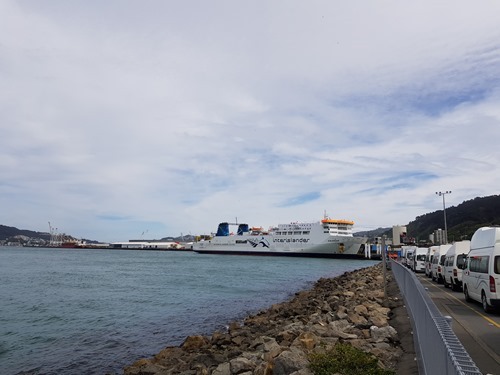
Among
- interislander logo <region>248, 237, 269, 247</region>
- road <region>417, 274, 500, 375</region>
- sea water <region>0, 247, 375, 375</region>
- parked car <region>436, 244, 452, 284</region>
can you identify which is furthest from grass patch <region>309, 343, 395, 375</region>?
interislander logo <region>248, 237, 269, 247</region>

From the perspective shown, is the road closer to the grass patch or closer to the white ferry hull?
the grass patch

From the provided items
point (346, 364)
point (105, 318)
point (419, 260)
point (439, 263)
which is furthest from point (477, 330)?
point (419, 260)

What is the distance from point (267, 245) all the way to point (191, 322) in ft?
309

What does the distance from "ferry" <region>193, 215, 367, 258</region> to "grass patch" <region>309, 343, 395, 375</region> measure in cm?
9788

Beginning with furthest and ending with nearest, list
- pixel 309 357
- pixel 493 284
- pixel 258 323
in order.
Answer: pixel 258 323
pixel 493 284
pixel 309 357

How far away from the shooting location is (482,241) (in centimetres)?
1484

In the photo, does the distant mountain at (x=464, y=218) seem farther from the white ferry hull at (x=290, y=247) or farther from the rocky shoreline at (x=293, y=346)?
the rocky shoreline at (x=293, y=346)

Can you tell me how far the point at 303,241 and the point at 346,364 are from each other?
102092 millimetres

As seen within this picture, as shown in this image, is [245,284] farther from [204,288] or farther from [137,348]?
[137,348]

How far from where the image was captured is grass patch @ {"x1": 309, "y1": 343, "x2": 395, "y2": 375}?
6977mm

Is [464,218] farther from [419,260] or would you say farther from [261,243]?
[419,260]

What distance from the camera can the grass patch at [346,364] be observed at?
22.9ft

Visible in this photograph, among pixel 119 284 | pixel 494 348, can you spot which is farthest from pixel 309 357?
pixel 119 284

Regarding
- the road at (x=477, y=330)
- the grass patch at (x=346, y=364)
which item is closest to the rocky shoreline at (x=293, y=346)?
the grass patch at (x=346, y=364)
